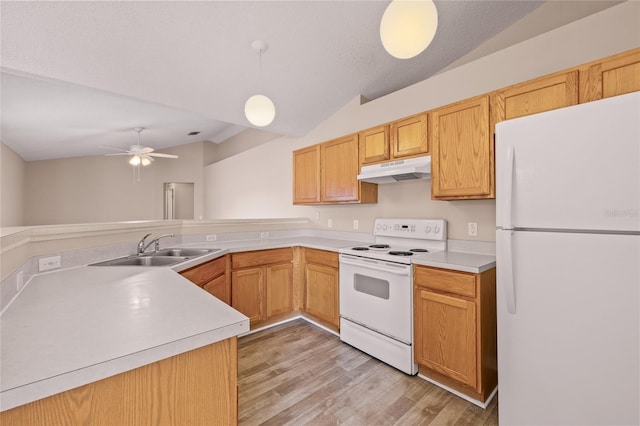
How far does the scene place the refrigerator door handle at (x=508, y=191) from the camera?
148 cm

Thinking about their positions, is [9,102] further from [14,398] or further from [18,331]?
[14,398]

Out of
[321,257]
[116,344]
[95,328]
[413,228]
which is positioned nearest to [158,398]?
[116,344]

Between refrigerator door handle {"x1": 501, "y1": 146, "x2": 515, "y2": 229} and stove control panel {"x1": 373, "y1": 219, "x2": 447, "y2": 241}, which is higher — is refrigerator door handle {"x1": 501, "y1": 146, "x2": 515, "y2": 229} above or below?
above

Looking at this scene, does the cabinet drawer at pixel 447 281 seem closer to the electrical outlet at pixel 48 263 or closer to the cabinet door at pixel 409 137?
the cabinet door at pixel 409 137

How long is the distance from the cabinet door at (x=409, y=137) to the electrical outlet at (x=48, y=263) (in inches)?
105

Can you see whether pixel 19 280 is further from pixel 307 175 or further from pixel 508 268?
pixel 307 175

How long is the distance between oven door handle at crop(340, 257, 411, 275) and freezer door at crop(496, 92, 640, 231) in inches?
30.5

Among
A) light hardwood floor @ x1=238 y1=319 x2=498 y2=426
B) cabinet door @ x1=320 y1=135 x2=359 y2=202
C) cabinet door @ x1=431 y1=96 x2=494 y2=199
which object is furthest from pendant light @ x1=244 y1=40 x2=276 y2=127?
light hardwood floor @ x1=238 y1=319 x2=498 y2=426

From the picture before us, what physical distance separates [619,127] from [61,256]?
3045 mm

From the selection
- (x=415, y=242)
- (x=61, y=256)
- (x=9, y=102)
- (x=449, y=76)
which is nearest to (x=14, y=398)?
(x=61, y=256)

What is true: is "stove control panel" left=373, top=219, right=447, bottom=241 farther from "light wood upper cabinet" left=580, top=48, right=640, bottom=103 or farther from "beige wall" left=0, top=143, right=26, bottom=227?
"beige wall" left=0, top=143, right=26, bottom=227

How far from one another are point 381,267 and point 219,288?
1480mm

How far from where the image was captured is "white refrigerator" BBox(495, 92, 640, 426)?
1.17 meters

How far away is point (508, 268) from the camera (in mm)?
1469
